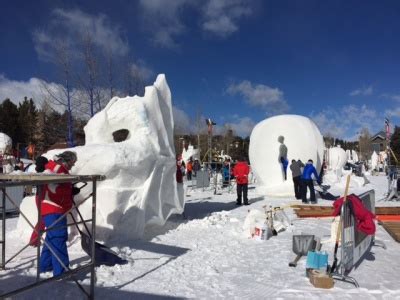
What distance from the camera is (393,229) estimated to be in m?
9.65

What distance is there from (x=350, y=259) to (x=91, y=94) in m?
17.5

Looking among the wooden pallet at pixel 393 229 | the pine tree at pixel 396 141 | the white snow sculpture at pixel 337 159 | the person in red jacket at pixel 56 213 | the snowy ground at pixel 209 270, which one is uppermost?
the pine tree at pixel 396 141

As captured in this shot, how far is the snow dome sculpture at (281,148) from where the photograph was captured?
18062 mm

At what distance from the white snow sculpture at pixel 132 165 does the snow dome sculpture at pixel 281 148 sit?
8.55 m

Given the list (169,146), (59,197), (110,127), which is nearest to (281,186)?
(169,146)

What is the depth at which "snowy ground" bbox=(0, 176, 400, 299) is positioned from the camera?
213 inches

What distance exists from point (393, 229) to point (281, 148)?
9.19 metres

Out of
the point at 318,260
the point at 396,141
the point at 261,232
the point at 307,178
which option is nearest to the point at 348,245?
the point at 318,260

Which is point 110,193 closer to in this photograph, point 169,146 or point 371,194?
point 169,146

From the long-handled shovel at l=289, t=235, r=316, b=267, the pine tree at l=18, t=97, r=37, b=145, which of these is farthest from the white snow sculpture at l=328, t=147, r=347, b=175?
the pine tree at l=18, t=97, r=37, b=145

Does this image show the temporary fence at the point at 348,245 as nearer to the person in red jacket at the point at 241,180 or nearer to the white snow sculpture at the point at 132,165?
the white snow sculpture at the point at 132,165

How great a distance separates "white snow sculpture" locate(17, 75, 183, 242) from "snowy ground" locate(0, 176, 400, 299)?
0.48 metres

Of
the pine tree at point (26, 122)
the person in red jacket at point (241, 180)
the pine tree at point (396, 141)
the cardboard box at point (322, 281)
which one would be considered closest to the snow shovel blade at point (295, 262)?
the cardboard box at point (322, 281)

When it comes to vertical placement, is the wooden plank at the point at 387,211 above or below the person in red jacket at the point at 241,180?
below
